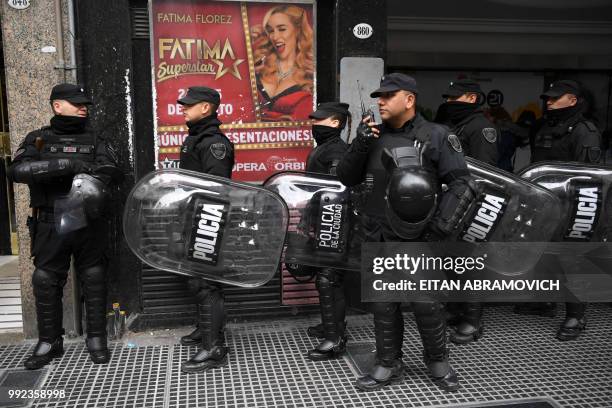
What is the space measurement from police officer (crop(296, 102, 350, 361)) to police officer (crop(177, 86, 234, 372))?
65cm

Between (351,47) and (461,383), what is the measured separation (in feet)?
9.16

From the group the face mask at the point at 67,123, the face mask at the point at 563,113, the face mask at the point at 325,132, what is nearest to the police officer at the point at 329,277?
the face mask at the point at 325,132

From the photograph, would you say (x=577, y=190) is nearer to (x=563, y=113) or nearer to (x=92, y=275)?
(x=563, y=113)

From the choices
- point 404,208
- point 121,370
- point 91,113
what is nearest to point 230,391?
point 121,370

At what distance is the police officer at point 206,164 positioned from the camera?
3619 millimetres

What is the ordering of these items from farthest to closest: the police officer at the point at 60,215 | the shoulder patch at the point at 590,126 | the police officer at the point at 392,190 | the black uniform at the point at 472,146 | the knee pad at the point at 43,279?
the shoulder patch at the point at 590,126 < the black uniform at the point at 472,146 < the knee pad at the point at 43,279 < the police officer at the point at 60,215 < the police officer at the point at 392,190

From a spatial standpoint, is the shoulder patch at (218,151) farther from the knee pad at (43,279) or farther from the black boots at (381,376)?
the black boots at (381,376)

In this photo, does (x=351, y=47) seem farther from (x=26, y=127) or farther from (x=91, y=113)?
(x=26, y=127)

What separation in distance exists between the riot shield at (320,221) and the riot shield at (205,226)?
28 centimetres

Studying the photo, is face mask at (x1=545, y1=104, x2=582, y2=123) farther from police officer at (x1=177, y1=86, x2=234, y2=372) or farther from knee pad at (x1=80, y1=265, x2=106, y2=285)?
knee pad at (x1=80, y1=265, x2=106, y2=285)

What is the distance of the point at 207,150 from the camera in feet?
11.9

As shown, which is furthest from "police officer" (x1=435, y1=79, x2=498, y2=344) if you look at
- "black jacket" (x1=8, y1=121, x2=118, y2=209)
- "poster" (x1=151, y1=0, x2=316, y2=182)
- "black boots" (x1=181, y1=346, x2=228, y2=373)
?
"black jacket" (x1=8, y1=121, x2=118, y2=209)

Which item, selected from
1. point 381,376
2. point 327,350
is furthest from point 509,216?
point 327,350

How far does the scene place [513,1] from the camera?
21.6 feet
